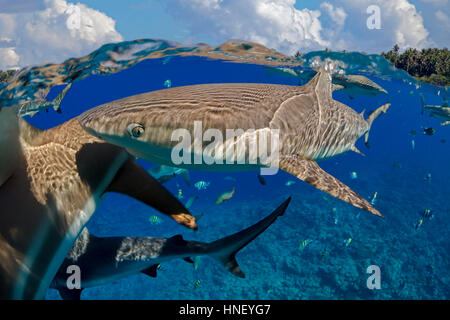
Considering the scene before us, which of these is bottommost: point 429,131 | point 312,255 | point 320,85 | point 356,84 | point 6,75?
point 312,255

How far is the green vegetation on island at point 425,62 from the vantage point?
58.0 ft

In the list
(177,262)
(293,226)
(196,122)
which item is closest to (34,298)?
(196,122)

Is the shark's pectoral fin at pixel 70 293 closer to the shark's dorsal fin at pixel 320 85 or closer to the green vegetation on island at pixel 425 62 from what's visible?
the shark's dorsal fin at pixel 320 85

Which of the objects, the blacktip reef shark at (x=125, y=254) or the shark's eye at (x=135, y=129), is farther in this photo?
the blacktip reef shark at (x=125, y=254)

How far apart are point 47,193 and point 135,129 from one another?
2.39 feet

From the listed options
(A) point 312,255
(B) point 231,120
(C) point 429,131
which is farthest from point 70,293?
(C) point 429,131

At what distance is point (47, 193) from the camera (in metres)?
1.65

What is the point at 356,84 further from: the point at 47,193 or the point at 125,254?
the point at 47,193

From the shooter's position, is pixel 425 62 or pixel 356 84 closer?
pixel 356 84

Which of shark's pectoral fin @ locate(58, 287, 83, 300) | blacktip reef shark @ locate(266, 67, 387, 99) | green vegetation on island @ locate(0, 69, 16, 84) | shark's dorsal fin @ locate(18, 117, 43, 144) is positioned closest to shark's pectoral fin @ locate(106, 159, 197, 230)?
shark's dorsal fin @ locate(18, 117, 43, 144)

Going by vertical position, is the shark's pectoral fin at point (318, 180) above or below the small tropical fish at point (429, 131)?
below

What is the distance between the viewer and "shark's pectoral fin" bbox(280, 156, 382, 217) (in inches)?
98.1

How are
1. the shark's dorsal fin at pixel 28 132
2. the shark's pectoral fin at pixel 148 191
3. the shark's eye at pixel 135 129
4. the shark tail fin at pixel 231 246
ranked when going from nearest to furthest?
the shark's pectoral fin at pixel 148 191, the shark's dorsal fin at pixel 28 132, the shark's eye at pixel 135 129, the shark tail fin at pixel 231 246

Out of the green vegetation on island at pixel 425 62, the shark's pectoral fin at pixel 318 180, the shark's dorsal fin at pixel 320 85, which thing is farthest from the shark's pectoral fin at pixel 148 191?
the green vegetation on island at pixel 425 62
